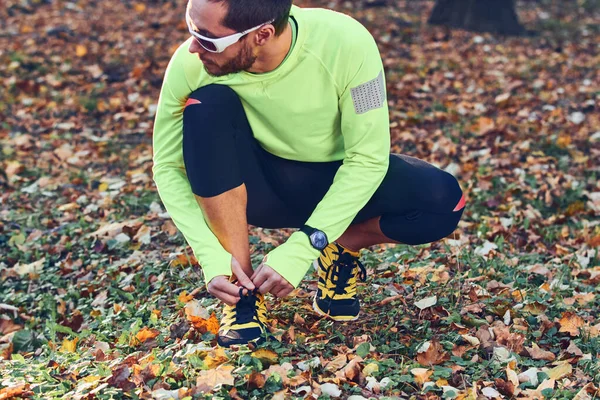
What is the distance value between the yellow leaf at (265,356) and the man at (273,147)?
7 cm

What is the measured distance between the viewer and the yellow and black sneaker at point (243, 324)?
2.77 metres

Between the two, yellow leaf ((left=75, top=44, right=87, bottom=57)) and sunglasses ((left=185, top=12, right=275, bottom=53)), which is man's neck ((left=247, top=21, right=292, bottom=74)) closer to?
sunglasses ((left=185, top=12, right=275, bottom=53))

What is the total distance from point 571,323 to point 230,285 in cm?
142

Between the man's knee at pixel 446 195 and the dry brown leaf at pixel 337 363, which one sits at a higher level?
the man's knee at pixel 446 195

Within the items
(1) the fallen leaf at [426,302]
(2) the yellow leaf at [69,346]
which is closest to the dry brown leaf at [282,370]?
(1) the fallen leaf at [426,302]

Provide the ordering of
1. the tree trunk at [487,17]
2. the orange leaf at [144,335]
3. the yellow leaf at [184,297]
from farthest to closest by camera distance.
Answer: the tree trunk at [487,17] → the yellow leaf at [184,297] → the orange leaf at [144,335]

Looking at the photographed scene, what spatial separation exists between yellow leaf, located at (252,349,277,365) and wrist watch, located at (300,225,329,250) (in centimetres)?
43

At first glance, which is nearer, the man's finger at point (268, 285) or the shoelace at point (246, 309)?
the man's finger at point (268, 285)

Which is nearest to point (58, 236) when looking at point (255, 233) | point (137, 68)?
point (255, 233)

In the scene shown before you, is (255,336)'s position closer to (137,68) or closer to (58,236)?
(58,236)

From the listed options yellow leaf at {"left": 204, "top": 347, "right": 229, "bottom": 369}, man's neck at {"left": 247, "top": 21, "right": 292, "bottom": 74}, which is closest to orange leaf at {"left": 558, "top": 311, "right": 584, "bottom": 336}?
yellow leaf at {"left": 204, "top": 347, "right": 229, "bottom": 369}

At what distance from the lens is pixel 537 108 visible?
6.59 m

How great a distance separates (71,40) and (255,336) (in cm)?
619

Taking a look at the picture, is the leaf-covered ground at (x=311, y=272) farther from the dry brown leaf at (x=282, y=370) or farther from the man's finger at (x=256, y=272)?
the man's finger at (x=256, y=272)
